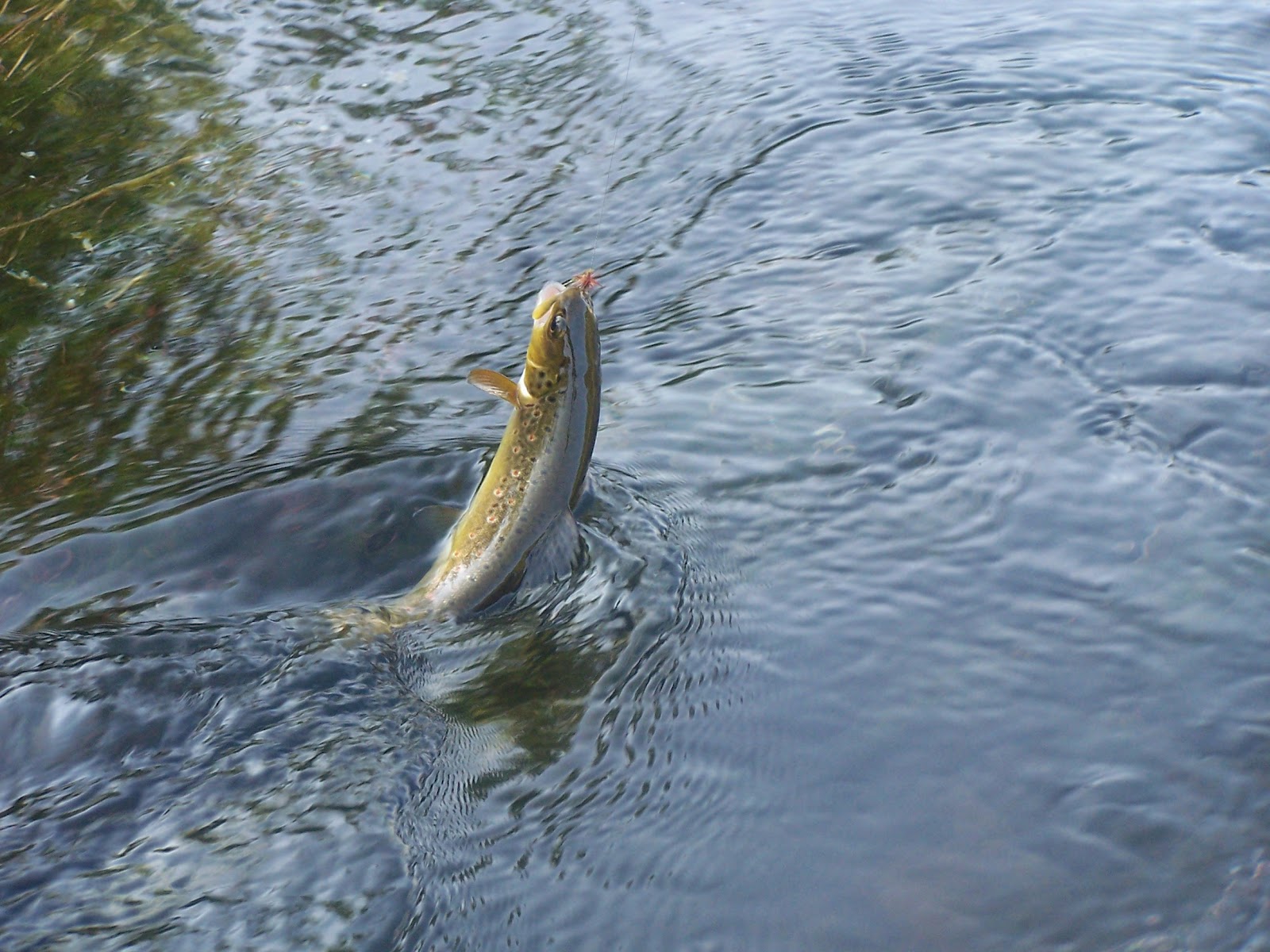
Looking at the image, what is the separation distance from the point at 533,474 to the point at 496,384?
33cm

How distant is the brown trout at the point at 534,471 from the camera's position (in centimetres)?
417

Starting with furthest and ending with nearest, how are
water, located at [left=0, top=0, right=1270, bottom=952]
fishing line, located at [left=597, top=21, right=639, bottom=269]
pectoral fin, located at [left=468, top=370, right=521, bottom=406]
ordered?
fishing line, located at [left=597, top=21, right=639, bottom=269] < pectoral fin, located at [left=468, top=370, right=521, bottom=406] < water, located at [left=0, top=0, right=1270, bottom=952]

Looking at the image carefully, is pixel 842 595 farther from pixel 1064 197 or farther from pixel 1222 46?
pixel 1222 46

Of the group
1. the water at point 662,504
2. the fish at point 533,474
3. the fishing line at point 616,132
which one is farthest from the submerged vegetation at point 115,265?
the fishing line at point 616,132

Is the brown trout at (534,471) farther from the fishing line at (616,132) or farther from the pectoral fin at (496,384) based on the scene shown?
the fishing line at (616,132)

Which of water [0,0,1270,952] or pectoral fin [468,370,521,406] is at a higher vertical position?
pectoral fin [468,370,521,406]

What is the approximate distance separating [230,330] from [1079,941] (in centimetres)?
443

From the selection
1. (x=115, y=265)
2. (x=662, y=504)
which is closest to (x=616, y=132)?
(x=115, y=265)

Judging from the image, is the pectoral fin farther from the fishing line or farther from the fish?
the fishing line

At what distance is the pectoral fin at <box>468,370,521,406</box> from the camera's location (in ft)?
13.6

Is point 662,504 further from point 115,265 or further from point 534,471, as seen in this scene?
point 115,265

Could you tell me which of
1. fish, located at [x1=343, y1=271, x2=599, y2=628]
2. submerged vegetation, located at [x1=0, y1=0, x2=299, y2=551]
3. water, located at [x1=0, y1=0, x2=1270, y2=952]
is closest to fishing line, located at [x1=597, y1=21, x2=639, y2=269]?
water, located at [x1=0, y1=0, x2=1270, y2=952]

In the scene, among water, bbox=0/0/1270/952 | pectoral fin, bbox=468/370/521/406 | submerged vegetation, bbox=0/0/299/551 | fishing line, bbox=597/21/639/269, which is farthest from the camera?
fishing line, bbox=597/21/639/269

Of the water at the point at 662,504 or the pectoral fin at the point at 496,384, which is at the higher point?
the pectoral fin at the point at 496,384
